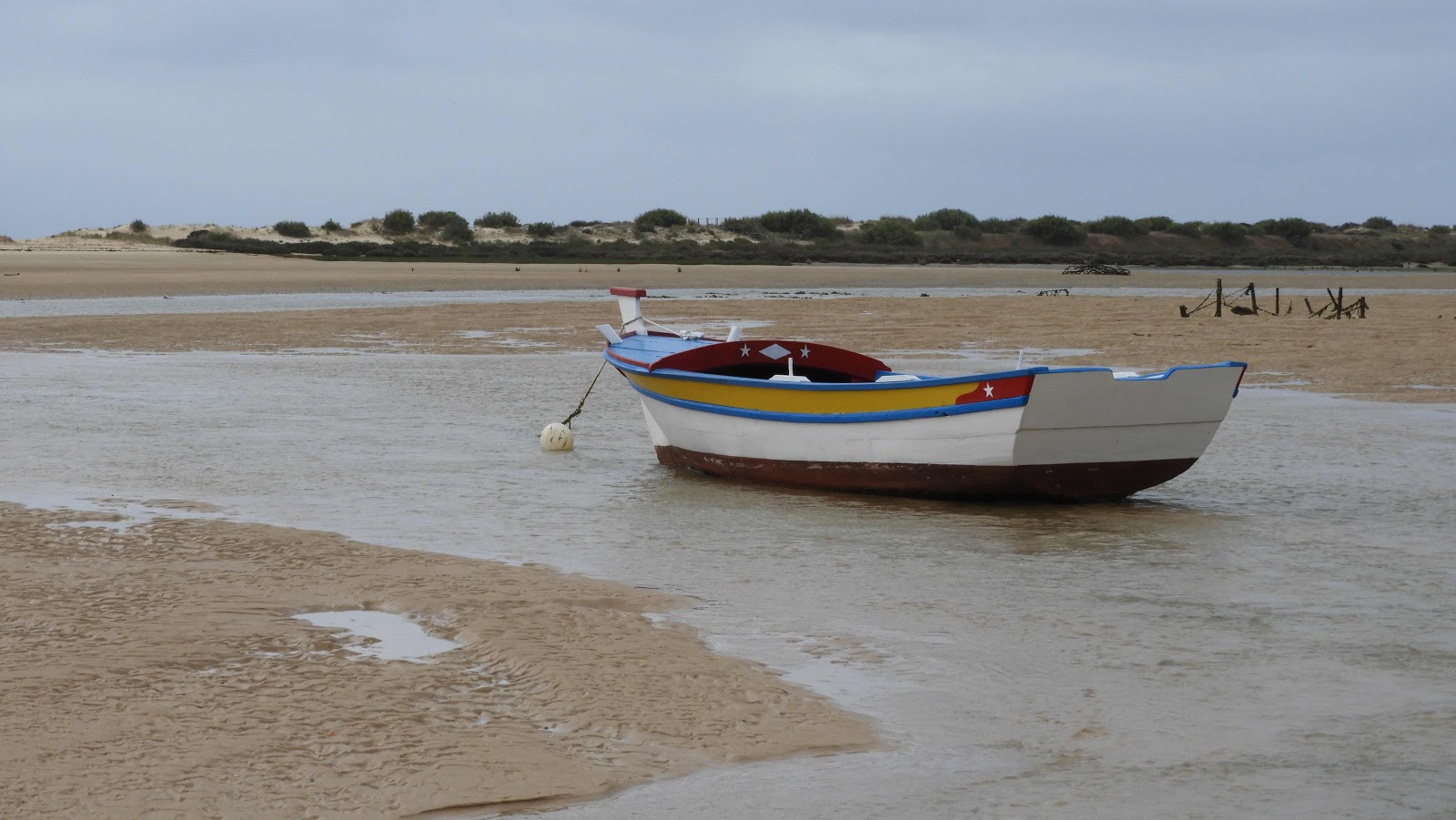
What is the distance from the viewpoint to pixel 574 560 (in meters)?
8.01

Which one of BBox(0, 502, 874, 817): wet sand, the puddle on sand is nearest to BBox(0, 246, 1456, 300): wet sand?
BBox(0, 502, 874, 817): wet sand

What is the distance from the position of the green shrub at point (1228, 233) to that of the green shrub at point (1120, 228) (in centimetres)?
357

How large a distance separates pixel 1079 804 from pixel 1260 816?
52cm

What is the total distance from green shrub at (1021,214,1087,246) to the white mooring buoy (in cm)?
6974

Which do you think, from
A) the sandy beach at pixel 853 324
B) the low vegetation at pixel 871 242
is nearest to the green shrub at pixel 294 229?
the low vegetation at pixel 871 242

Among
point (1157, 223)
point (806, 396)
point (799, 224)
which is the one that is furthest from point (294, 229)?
point (806, 396)

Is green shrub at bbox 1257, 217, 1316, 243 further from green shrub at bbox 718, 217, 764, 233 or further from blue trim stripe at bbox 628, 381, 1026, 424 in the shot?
blue trim stripe at bbox 628, 381, 1026, 424

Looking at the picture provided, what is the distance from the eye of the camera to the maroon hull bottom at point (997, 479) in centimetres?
964

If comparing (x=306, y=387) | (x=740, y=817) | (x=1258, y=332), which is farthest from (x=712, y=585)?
(x=1258, y=332)

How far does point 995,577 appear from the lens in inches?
303

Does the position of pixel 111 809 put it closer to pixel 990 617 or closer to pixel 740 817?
pixel 740 817

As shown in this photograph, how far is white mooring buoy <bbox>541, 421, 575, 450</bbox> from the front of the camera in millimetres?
12211

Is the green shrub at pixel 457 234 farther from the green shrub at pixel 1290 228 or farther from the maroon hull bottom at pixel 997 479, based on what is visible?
the maroon hull bottom at pixel 997 479

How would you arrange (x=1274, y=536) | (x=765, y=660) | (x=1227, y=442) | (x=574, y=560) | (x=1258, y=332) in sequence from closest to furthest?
(x=765, y=660), (x=574, y=560), (x=1274, y=536), (x=1227, y=442), (x=1258, y=332)
